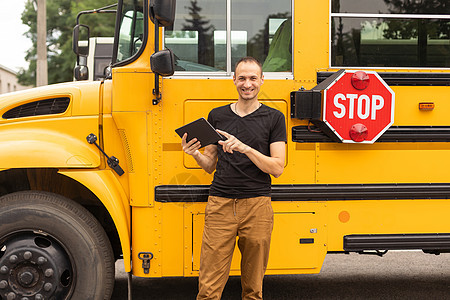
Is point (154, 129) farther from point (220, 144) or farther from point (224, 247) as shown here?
Result: point (224, 247)

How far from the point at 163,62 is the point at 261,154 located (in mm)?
792

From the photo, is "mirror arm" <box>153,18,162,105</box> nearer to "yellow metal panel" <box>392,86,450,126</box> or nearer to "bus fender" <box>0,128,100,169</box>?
"bus fender" <box>0,128,100,169</box>

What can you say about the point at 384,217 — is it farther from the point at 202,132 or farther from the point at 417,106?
the point at 202,132

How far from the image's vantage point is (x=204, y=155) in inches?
125

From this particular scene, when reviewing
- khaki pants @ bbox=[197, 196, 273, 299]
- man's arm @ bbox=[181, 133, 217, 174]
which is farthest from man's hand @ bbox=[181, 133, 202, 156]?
khaki pants @ bbox=[197, 196, 273, 299]

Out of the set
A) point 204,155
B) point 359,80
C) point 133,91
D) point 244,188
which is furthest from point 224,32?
point 244,188

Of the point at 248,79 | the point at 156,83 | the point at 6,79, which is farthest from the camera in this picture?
the point at 6,79

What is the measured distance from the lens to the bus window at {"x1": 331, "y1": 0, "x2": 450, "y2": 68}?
343cm

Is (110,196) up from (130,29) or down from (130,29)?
down

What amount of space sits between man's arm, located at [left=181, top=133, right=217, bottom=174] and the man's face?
15.2 inches

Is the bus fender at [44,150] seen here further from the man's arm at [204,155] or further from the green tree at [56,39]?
the green tree at [56,39]

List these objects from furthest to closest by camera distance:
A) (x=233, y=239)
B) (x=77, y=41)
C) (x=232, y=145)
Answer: (x=77, y=41)
(x=233, y=239)
(x=232, y=145)

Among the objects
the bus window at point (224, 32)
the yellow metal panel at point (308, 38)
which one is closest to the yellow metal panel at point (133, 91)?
the bus window at point (224, 32)

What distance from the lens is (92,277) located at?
3.38m
